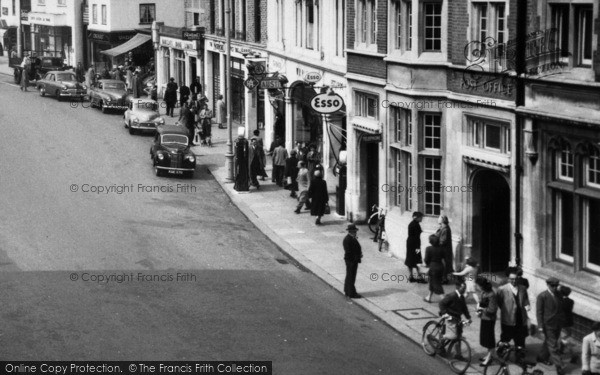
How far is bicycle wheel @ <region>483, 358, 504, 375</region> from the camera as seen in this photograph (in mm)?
19464

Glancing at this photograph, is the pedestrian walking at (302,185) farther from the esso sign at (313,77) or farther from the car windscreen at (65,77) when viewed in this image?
the car windscreen at (65,77)

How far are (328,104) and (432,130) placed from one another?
6.61m

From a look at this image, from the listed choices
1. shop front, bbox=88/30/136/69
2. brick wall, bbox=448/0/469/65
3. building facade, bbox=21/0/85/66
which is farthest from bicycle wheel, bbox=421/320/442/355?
building facade, bbox=21/0/85/66

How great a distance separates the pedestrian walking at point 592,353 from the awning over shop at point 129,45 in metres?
50.9

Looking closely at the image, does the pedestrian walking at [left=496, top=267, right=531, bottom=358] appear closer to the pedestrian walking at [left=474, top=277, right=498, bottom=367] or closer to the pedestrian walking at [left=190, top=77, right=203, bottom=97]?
the pedestrian walking at [left=474, top=277, right=498, bottom=367]

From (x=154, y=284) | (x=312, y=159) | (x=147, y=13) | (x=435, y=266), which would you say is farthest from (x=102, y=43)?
(x=435, y=266)

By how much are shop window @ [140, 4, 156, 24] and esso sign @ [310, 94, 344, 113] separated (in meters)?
38.7

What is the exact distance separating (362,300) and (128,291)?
17.0ft

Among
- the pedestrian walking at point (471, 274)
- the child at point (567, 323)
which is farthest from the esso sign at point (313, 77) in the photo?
the child at point (567, 323)

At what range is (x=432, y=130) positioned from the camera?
27734 millimetres

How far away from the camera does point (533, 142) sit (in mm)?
23312

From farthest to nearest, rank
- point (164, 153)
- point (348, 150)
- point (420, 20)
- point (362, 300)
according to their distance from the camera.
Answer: point (164, 153), point (348, 150), point (420, 20), point (362, 300)

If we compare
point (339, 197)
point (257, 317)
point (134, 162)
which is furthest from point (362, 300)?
point (134, 162)

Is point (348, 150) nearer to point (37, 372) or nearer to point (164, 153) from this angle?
point (164, 153)
